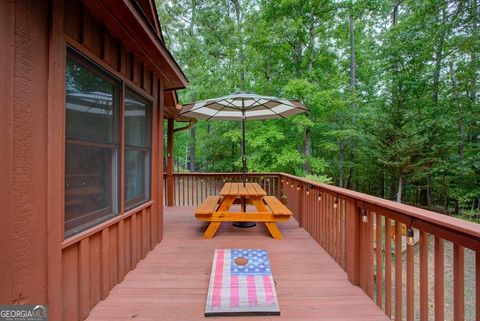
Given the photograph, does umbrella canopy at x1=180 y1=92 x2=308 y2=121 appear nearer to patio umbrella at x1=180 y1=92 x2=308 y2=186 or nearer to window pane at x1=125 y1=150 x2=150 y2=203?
patio umbrella at x1=180 y1=92 x2=308 y2=186

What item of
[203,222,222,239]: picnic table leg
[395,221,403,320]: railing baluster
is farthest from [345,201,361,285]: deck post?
[203,222,222,239]: picnic table leg

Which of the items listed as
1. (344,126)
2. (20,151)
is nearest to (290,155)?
(344,126)

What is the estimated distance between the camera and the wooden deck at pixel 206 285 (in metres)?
1.88

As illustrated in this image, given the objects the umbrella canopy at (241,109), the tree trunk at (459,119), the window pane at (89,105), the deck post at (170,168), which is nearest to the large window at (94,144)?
the window pane at (89,105)

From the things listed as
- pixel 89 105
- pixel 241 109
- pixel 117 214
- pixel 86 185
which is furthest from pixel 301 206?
pixel 89 105

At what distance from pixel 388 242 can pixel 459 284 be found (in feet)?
2.10

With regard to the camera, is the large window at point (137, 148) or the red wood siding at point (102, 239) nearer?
the red wood siding at point (102, 239)

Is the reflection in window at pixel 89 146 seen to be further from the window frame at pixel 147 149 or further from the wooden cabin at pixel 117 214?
the window frame at pixel 147 149

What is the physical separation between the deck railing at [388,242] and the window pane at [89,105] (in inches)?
93.5

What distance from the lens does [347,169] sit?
10727 millimetres

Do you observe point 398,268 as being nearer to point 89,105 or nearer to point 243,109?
point 89,105

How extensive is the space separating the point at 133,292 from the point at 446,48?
11.5 metres

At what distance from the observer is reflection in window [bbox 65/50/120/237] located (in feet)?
5.67

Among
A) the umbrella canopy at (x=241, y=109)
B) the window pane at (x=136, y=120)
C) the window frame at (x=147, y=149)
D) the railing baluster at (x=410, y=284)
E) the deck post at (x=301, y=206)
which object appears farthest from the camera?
the deck post at (x=301, y=206)
